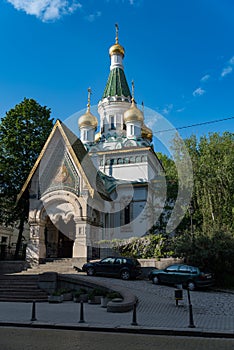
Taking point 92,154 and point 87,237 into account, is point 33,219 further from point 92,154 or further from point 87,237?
point 92,154

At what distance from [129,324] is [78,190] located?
1607 centimetres

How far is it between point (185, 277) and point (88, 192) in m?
9.70

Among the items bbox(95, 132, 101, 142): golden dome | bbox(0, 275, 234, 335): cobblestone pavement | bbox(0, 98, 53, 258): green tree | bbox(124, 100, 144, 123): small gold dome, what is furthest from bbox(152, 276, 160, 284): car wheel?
bbox(95, 132, 101, 142): golden dome

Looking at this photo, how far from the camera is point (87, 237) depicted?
78.4 feet

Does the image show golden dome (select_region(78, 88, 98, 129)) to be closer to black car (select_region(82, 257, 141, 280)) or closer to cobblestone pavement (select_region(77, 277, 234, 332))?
black car (select_region(82, 257, 141, 280))

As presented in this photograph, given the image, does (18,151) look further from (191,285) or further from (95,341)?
(95,341)

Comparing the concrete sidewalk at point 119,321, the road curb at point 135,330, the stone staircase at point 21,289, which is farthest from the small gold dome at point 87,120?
the road curb at point 135,330

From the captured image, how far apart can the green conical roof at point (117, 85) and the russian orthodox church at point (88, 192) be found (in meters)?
4.04

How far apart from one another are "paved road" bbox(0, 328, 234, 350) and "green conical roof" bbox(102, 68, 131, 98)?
34303 millimetres

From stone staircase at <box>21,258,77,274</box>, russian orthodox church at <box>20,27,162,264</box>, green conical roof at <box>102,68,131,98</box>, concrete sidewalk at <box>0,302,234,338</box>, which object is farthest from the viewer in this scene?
green conical roof at <box>102,68,131,98</box>

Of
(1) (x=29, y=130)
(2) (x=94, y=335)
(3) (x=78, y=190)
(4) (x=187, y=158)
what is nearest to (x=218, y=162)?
(4) (x=187, y=158)

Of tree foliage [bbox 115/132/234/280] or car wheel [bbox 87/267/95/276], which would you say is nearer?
tree foliage [bbox 115/132/234/280]

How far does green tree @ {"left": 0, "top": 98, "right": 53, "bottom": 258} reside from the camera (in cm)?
2859

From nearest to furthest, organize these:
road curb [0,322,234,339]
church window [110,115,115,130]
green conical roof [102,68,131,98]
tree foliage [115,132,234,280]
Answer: road curb [0,322,234,339] → tree foliage [115,132,234,280] → church window [110,115,115,130] → green conical roof [102,68,131,98]
